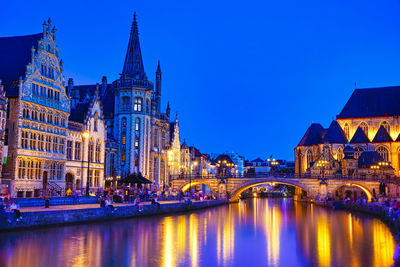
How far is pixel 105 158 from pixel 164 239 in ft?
129

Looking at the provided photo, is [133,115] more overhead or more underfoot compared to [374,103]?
more underfoot

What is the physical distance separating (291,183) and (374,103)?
37.3 metres

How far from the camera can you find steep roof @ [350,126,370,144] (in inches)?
3816

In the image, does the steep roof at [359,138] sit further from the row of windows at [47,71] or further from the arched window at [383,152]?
the row of windows at [47,71]

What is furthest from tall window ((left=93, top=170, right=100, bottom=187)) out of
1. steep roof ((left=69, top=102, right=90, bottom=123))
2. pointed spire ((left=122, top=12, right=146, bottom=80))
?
pointed spire ((left=122, top=12, right=146, bottom=80))

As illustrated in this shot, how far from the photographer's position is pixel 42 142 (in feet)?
156

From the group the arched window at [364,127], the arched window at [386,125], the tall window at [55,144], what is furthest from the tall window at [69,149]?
the arched window at [386,125]

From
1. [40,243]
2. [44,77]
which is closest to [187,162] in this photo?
[44,77]

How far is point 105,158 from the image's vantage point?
214ft

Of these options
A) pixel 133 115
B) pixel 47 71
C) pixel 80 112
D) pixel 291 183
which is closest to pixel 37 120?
pixel 47 71

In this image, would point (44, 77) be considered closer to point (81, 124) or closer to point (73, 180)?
point (81, 124)

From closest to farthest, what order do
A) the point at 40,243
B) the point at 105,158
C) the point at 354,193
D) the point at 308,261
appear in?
the point at 308,261, the point at 40,243, the point at 105,158, the point at 354,193

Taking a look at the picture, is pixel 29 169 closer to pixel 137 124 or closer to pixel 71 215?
pixel 71 215

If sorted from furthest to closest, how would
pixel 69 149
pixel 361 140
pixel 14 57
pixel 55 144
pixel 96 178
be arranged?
pixel 361 140 → pixel 96 178 → pixel 69 149 → pixel 55 144 → pixel 14 57
